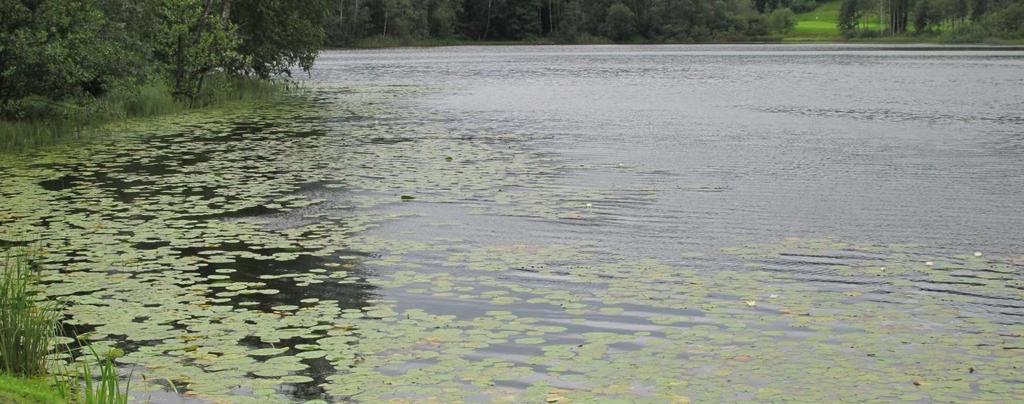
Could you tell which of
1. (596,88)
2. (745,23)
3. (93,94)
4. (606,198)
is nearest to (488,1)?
(745,23)

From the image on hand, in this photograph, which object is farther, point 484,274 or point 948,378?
point 484,274

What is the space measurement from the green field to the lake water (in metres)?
136

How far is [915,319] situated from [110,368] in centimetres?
684

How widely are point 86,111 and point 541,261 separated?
17433 millimetres

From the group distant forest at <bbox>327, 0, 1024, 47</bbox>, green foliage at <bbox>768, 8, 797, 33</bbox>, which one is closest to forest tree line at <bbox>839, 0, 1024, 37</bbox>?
distant forest at <bbox>327, 0, 1024, 47</bbox>

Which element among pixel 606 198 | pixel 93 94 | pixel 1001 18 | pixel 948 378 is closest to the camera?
pixel 948 378

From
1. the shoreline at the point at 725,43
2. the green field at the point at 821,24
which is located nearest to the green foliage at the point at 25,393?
the shoreline at the point at 725,43

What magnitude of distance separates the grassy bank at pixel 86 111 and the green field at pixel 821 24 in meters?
130

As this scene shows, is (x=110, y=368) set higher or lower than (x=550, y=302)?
higher

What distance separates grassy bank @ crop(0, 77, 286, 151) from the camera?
2541cm

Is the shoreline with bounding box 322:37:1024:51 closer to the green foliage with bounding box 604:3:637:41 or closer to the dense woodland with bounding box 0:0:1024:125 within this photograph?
the green foliage with bounding box 604:3:637:41

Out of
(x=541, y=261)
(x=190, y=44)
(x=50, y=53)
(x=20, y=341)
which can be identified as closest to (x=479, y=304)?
(x=541, y=261)

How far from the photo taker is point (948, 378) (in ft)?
27.5

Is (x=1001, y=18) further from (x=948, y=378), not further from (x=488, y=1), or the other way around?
(x=948, y=378)
